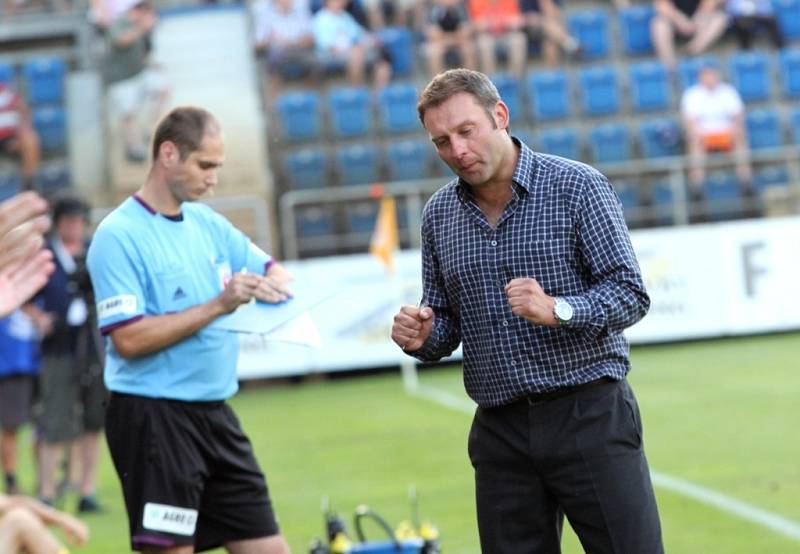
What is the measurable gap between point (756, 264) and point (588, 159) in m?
3.64

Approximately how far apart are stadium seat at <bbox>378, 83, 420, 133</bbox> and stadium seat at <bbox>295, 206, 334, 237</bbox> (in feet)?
9.80

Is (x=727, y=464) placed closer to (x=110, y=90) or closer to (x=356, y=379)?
(x=356, y=379)

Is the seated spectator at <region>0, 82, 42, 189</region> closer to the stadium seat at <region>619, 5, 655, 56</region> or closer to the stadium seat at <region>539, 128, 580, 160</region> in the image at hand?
the stadium seat at <region>539, 128, 580, 160</region>

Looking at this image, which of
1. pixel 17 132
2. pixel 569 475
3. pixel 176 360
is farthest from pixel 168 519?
pixel 17 132

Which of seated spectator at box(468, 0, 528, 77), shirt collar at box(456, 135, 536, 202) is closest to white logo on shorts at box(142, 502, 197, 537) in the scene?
shirt collar at box(456, 135, 536, 202)

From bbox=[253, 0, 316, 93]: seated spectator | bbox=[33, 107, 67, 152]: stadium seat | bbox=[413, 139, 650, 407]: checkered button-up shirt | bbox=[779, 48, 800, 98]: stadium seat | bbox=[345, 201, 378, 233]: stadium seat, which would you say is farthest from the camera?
bbox=[779, 48, 800, 98]: stadium seat

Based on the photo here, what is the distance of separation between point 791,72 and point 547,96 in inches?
152

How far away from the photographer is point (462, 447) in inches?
508

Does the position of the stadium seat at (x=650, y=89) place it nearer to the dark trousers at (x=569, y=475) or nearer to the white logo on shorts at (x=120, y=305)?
the white logo on shorts at (x=120, y=305)

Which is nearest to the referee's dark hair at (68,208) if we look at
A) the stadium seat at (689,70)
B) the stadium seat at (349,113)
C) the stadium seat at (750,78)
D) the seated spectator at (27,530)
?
the seated spectator at (27,530)

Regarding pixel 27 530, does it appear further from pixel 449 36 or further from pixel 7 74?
pixel 7 74

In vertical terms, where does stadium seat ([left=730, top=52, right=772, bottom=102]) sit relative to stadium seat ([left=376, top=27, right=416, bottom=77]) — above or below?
below

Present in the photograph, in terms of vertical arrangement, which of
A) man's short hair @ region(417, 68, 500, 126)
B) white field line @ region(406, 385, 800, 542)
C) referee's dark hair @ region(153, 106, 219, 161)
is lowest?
white field line @ region(406, 385, 800, 542)

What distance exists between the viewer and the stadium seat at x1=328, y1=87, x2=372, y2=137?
2322 cm
